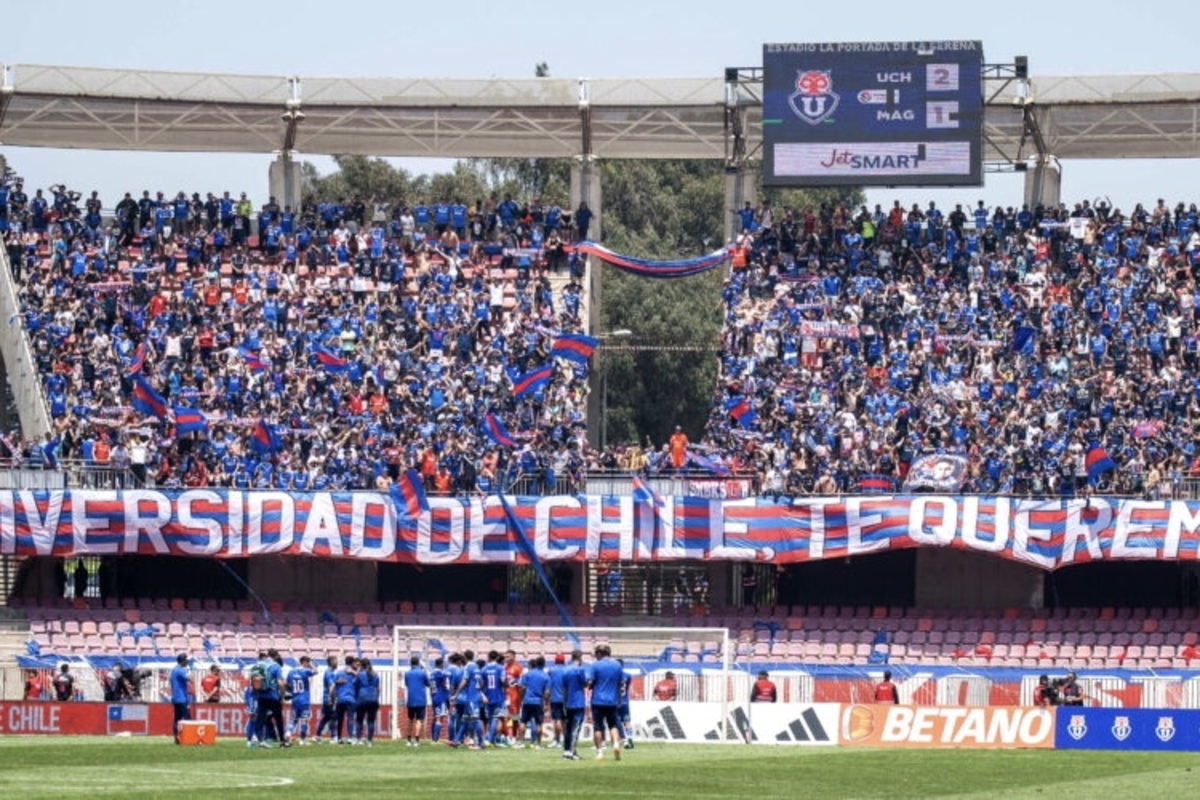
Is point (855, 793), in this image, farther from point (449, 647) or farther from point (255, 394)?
point (255, 394)

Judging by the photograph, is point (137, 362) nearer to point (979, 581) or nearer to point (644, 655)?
point (644, 655)

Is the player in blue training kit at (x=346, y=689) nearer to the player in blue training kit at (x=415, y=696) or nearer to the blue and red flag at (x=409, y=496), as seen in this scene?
the player in blue training kit at (x=415, y=696)

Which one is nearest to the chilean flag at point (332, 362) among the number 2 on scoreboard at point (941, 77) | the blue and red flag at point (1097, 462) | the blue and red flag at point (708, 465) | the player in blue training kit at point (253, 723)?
the blue and red flag at point (708, 465)

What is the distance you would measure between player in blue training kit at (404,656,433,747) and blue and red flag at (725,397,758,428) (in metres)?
18.4

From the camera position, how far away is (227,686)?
50.2 metres

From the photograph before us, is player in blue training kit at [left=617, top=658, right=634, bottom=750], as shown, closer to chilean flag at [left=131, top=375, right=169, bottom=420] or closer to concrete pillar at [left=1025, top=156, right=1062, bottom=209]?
chilean flag at [left=131, top=375, right=169, bottom=420]

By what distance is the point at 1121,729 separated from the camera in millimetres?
42281

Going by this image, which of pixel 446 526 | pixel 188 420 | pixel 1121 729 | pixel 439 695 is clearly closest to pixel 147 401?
pixel 188 420

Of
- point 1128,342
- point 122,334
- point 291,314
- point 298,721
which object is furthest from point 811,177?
point 298,721

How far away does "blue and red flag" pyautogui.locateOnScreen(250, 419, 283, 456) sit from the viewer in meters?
58.5

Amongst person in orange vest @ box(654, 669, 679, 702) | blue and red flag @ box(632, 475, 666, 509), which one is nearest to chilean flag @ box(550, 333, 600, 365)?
blue and red flag @ box(632, 475, 666, 509)

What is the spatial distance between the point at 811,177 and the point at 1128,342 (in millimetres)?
9073

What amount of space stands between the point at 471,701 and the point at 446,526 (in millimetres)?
16181

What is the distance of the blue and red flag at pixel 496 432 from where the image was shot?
57.8 meters
